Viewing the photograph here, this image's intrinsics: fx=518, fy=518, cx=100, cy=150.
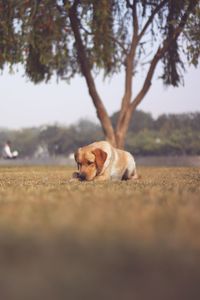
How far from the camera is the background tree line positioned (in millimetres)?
86131

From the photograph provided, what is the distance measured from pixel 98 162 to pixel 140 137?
84.3 meters

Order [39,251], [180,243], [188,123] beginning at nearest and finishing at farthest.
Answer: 1. [39,251]
2. [180,243]
3. [188,123]

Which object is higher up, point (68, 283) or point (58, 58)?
point (58, 58)

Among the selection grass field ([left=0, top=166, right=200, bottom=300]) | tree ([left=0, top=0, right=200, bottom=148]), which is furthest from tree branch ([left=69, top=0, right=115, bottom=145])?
grass field ([left=0, top=166, right=200, bottom=300])

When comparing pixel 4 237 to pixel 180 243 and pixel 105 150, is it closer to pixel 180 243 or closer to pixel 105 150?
pixel 180 243

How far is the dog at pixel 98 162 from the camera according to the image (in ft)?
35.0

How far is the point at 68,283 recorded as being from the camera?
177 cm

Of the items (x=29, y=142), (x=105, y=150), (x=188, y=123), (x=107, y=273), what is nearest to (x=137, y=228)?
(x=107, y=273)

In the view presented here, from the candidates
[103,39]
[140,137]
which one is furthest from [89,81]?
[140,137]

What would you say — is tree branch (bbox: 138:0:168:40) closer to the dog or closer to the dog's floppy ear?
the dog

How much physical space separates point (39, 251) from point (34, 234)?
1.61 ft

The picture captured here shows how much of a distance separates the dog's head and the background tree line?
243 ft

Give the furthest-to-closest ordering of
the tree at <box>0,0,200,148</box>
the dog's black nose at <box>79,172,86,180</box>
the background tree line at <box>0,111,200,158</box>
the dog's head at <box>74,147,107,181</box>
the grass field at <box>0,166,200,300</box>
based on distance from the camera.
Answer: the background tree line at <box>0,111,200,158</box> < the tree at <box>0,0,200,148</box> < the dog's black nose at <box>79,172,86,180</box> < the dog's head at <box>74,147,107,181</box> < the grass field at <box>0,166,200,300</box>

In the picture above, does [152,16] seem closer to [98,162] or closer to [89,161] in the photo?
[98,162]
